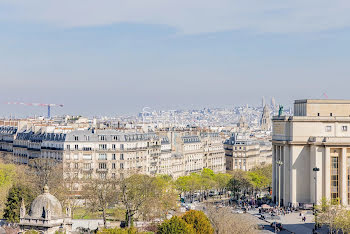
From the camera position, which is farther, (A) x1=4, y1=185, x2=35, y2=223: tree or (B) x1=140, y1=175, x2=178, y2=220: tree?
(B) x1=140, y1=175, x2=178, y2=220: tree

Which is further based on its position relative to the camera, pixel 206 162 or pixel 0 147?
pixel 206 162

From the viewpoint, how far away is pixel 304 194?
9356cm

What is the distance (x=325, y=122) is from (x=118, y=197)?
29733 millimetres

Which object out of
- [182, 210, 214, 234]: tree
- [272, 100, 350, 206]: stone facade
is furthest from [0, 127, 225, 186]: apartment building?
[182, 210, 214, 234]: tree

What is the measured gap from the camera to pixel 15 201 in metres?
68.8

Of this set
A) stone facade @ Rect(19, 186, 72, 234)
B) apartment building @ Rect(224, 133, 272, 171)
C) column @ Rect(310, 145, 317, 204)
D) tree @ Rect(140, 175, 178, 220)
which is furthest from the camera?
apartment building @ Rect(224, 133, 272, 171)

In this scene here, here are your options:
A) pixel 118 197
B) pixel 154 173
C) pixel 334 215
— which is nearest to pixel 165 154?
Result: pixel 154 173

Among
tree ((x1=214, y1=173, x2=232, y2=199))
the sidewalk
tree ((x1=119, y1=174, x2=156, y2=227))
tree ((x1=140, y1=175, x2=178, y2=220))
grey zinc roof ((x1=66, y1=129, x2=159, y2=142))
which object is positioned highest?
grey zinc roof ((x1=66, y1=129, x2=159, y2=142))

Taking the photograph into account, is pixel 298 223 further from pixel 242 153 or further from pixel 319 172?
pixel 242 153

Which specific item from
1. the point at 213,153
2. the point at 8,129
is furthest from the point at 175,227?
the point at 213,153

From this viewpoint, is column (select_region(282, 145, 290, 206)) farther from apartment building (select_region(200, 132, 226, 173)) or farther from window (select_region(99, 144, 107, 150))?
apartment building (select_region(200, 132, 226, 173))

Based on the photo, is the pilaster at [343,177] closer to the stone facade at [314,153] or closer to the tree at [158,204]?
the stone facade at [314,153]

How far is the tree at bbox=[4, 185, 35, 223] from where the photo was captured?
67.1 metres

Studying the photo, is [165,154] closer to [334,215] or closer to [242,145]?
[242,145]
